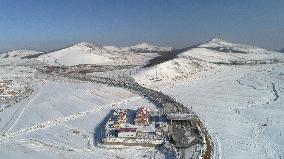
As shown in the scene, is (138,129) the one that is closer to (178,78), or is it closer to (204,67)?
(178,78)

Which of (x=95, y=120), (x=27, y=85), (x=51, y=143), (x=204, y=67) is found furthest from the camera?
(x=204, y=67)

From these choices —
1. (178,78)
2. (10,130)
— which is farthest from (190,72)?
(10,130)

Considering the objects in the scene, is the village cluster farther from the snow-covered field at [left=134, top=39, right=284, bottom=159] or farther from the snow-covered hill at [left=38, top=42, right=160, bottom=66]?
the snow-covered hill at [left=38, top=42, right=160, bottom=66]

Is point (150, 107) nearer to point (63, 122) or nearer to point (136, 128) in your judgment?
point (136, 128)

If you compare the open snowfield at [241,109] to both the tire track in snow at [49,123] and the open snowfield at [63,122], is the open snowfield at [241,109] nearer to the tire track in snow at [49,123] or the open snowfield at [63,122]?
the open snowfield at [63,122]

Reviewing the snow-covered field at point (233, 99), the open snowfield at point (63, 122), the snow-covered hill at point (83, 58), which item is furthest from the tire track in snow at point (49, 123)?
the snow-covered hill at point (83, 58)

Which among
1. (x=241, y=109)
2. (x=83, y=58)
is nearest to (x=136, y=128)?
(x=241, y=109)

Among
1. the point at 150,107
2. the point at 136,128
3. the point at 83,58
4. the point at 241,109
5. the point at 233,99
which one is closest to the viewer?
the point at 136,128

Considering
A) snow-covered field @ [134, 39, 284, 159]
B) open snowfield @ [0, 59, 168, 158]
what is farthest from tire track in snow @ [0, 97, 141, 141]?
snow-covered field @ [134, 39, 284, 159]
